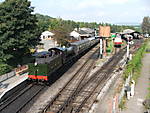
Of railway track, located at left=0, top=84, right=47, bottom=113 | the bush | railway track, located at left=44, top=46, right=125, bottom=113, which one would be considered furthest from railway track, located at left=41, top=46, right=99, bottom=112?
the bush

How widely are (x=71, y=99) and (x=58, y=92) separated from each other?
2290 millimetres

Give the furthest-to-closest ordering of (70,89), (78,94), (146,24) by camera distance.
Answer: (146,24) < (70,89) < (78,94)

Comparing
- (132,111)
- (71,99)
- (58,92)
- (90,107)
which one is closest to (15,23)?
(58,92)

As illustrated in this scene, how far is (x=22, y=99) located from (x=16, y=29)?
1305cm

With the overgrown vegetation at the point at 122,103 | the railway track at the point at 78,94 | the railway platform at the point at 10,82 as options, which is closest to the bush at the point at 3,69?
the railway platform at the point at 10,82

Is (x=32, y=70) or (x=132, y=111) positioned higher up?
(x=32, y=70)

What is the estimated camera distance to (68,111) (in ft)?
48.9

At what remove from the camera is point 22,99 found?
17.5 metres

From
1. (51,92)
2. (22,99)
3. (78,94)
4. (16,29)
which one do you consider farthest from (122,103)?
(16,29)

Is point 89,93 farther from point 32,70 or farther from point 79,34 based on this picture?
point 79,34

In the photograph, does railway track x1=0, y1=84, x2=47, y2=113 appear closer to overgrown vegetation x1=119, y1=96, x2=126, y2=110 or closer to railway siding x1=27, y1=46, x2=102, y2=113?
railway siding x1=27, y1=46, x2=102, y2=113

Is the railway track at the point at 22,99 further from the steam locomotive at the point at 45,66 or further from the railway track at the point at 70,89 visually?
the railway track at the point at 70,89

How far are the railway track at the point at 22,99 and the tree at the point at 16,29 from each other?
329 inches

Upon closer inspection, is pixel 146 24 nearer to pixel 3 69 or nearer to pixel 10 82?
pixel 3 69
